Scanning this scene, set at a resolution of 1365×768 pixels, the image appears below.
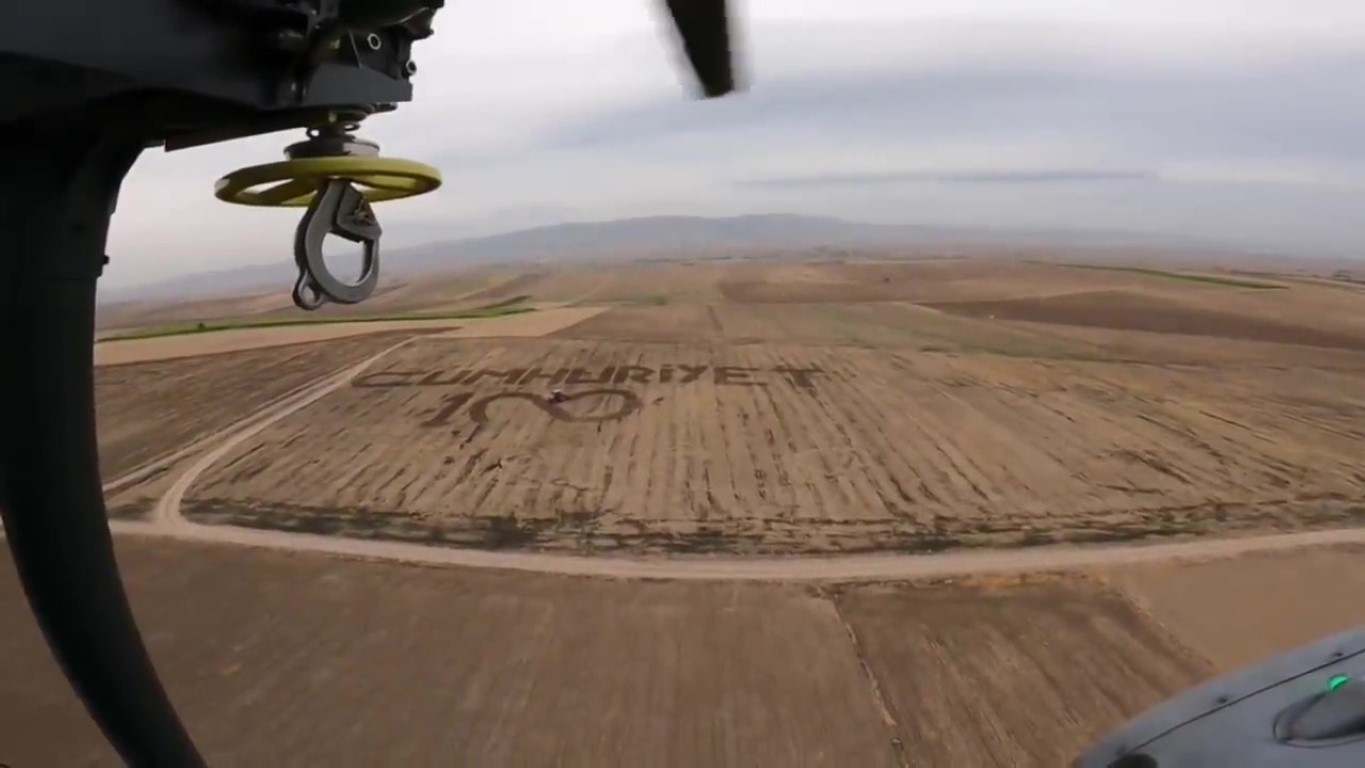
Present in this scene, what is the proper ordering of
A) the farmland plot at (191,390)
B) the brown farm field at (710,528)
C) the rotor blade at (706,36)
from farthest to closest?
1. the farmland plot at (191,390)
2. the brown farm field at (710,528)
3. the rotor blade at (706,36)

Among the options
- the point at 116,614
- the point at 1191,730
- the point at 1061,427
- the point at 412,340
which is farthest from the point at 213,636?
the point at 412,340

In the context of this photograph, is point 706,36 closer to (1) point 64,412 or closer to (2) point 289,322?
(1) point 64,412

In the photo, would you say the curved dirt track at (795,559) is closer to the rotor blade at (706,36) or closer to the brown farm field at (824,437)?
the brown farm field at (824,437)

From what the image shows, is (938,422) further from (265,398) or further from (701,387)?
(265,398)

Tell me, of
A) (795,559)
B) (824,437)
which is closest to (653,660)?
(795,559)

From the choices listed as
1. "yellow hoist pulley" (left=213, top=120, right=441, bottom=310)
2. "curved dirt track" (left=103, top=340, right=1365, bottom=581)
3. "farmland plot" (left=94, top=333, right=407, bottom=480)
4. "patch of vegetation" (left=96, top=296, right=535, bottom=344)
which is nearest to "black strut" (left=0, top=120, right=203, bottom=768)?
"yellow hoist pulley" (left=213, top=120, right=441, bottom=310)

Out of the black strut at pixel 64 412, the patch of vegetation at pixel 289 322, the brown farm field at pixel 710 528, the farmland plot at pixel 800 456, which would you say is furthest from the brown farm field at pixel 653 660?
the patch of vegetation at pixel 289 322
